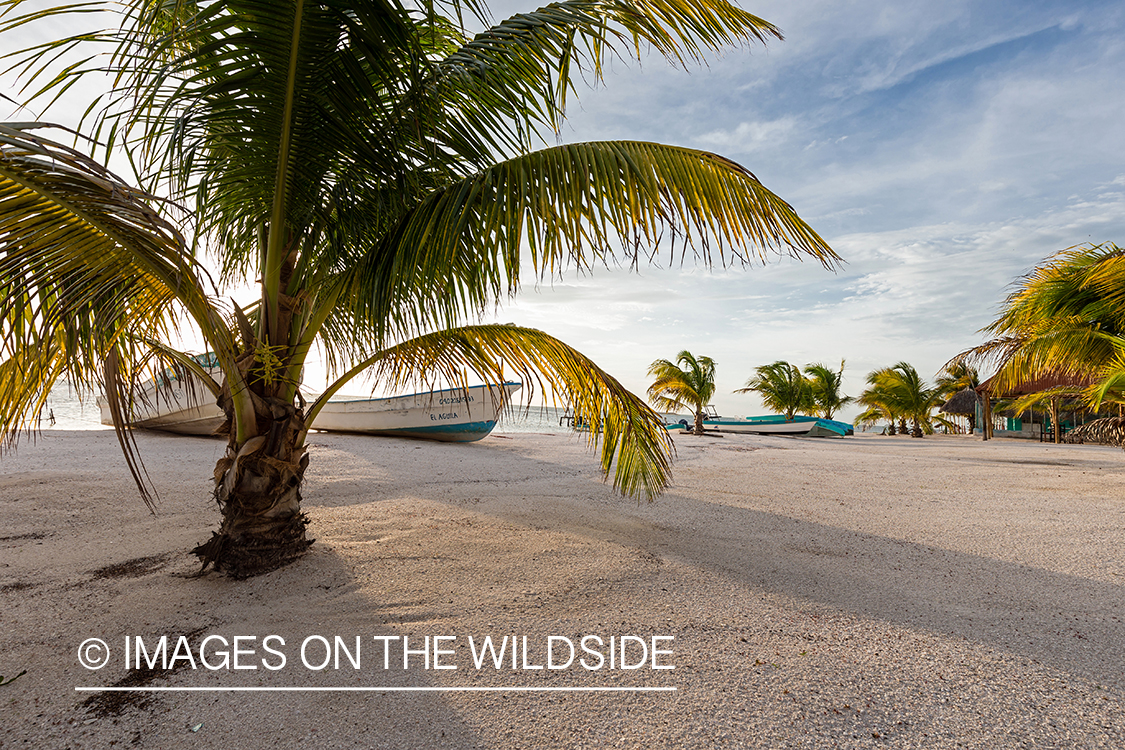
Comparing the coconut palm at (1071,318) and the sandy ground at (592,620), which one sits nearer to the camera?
the sandy ground at (592,620)

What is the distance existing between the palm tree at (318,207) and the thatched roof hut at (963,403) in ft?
109

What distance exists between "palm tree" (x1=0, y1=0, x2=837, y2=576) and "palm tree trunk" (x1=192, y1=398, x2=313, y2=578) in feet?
0.04

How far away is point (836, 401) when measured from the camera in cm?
2923

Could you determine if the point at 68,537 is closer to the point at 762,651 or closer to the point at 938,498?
the point at 762,651

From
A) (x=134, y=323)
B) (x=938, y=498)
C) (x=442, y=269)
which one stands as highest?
(x=442, y=269)

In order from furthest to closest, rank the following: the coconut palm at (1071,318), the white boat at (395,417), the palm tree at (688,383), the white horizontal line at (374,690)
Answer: the palm tree at (688,383) → the white boat at (395,417) → the coconut palm at (1071,318) → the white horizontal line at (374,690)

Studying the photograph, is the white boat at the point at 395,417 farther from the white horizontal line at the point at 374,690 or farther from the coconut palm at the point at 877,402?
the coconut palm at the point at 877,402

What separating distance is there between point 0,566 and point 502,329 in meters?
3.35

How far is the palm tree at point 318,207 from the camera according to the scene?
2209mm

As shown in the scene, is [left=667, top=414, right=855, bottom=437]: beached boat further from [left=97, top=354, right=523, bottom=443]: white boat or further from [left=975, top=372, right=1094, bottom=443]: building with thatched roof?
[left=97, top=354, right=523, bottom=443]: white boat

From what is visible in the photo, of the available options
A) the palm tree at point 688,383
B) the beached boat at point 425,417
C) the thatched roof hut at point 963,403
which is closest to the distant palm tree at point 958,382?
the thatched roof hut at point 963,403

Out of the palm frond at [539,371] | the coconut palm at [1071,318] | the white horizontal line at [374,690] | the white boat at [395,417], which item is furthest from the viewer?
the white boat at [395,417]

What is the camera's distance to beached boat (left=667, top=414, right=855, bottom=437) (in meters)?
23.7

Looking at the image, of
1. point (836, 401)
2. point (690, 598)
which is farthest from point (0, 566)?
point (836, 401)
